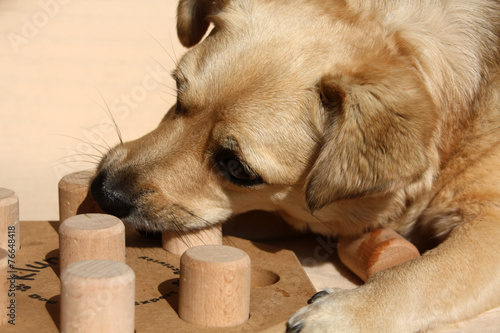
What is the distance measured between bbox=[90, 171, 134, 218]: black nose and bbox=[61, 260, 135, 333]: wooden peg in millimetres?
807

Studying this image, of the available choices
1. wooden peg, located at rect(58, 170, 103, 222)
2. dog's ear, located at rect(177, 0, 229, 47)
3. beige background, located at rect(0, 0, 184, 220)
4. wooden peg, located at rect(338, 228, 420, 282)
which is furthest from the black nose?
dog's ear, located at rect(177, 0, 229, 47)

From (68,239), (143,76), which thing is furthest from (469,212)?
(143,76)

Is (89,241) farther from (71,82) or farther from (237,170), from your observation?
(71,82)

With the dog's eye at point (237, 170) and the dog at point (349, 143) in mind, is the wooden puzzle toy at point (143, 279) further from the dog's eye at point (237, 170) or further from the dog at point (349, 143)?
the dog's eye at point (237, 170)

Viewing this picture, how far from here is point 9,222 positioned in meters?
2.93

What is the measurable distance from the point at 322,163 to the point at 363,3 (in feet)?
3.07

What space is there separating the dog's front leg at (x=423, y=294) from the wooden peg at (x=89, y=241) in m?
0.74

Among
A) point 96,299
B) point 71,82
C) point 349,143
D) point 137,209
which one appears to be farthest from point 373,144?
point 71,82

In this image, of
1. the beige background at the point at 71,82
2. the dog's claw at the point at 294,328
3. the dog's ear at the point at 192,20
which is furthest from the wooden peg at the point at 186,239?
the dog's ear at the point at 192,20

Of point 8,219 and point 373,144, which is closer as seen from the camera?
point 373,144

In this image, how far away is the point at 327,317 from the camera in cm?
268

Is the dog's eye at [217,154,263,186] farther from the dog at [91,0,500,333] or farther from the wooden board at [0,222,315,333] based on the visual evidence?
the wooden board at [0,222,315,333]

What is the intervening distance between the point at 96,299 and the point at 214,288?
0.44 meters

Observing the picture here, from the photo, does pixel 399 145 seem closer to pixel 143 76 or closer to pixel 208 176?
pixel 208 176
